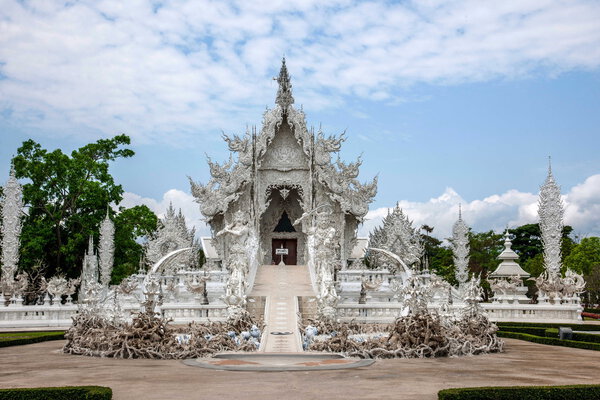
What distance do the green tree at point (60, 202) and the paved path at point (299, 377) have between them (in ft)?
69.6

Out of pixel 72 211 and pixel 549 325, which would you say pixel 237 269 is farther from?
pixel 72 211

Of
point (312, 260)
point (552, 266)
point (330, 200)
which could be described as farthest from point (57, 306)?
point (552, 266)

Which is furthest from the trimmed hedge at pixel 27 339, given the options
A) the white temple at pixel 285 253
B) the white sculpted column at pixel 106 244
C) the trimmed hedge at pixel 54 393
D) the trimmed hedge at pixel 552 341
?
the white sculpted column at pixel 106 244

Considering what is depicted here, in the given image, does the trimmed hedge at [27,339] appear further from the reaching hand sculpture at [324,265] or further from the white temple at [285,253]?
the reaching hand sculpture at [324,265]

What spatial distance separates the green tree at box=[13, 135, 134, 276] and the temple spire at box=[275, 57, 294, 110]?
11155 millimetres

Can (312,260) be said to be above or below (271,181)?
below

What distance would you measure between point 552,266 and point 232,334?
22382 mm

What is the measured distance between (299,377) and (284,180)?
65.7ft

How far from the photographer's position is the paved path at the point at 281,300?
1467 cm

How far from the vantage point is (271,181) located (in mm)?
29703

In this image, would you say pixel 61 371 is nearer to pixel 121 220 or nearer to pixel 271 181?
pixel 271 181

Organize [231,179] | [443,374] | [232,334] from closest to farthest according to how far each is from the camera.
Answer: [443,374] < [232,334] < [231,179]

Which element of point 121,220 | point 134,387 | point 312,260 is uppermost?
point 121,220

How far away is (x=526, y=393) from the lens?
812 cm
